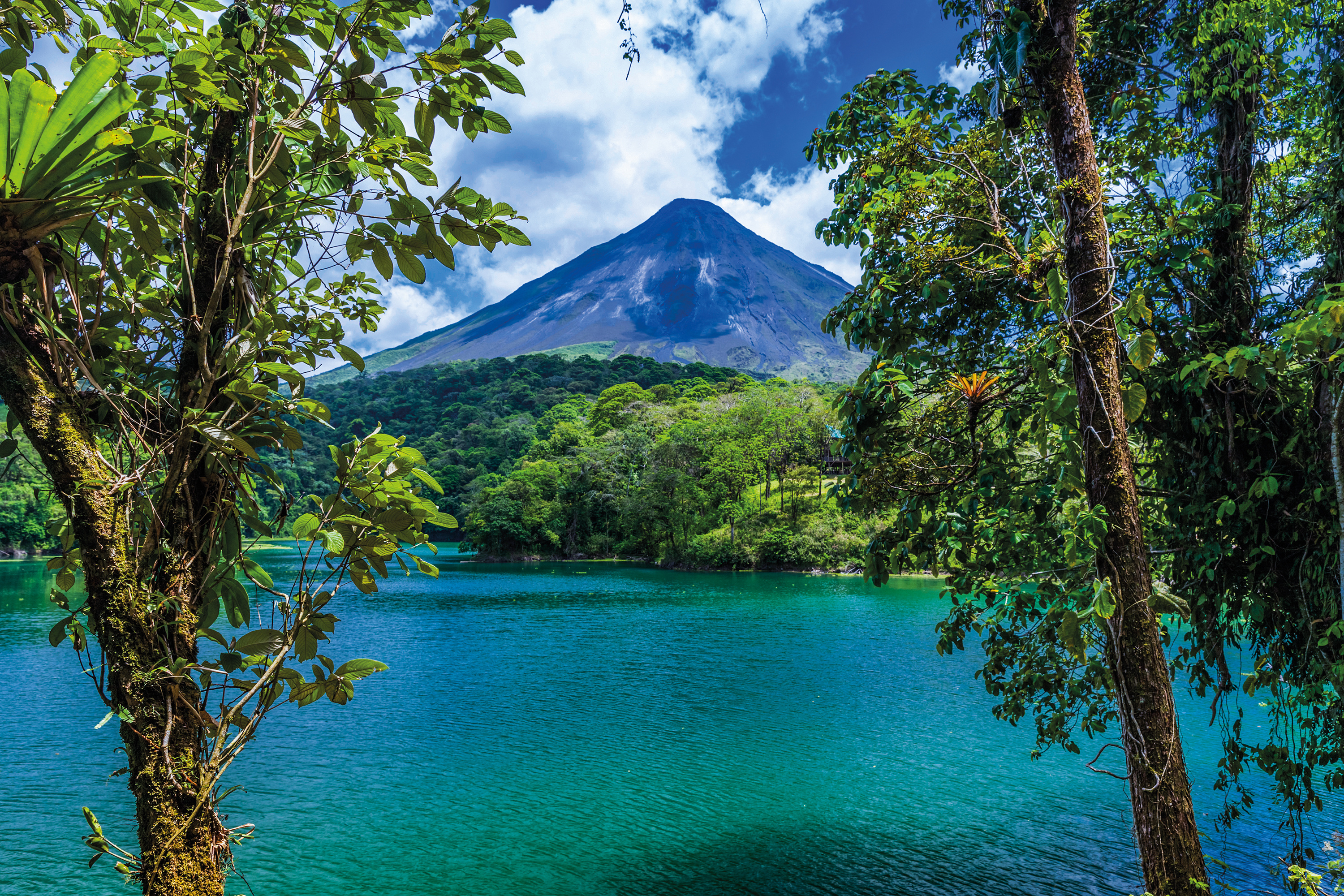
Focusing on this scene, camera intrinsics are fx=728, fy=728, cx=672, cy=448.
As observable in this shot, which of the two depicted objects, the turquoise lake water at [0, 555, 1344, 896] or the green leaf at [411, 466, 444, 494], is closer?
the green leaf at [411, 466, 444, 494]

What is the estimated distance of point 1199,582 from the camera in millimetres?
3820

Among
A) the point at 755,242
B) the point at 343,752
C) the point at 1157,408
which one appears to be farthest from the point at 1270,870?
the point at 755,242

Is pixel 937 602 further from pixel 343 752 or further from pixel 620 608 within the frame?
pixel 343 752

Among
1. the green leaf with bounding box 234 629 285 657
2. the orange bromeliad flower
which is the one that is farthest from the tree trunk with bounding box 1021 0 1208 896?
the green leaf with bounding box 234 629 285 657

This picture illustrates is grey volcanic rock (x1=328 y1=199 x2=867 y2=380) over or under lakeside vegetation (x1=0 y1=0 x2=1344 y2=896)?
over

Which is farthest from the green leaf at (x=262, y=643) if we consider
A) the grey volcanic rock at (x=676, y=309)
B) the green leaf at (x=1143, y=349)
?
the grey volcanic rock at (x=676, y=309)

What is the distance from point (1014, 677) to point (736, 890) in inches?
127

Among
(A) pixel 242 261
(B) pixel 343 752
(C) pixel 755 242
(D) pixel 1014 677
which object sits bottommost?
(B) pixel 343 752

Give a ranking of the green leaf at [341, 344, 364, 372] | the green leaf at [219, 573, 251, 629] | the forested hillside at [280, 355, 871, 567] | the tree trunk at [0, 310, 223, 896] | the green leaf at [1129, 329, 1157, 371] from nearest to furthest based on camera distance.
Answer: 1. the tree trunk at [0, 310, 223, 896]
2. the green leaf at [219, 573, 251, 629]
3. the green leaf at [341, 344, 364, 372]
4. the green leaf at [1129, 329, 1157, 371]
5. the forested hillside at [280, 355, 871, 567]

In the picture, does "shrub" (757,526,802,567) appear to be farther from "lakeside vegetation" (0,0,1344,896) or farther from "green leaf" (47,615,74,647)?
"green leaf" (47,615,74,647)

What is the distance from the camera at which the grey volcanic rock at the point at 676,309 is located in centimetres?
13138

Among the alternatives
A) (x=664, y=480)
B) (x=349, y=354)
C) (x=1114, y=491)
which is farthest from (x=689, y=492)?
(x=349, y=354)

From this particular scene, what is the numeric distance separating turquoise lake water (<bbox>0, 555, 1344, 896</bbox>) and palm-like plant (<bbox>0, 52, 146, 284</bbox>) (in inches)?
250

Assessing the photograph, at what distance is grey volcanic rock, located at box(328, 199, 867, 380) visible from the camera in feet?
431
